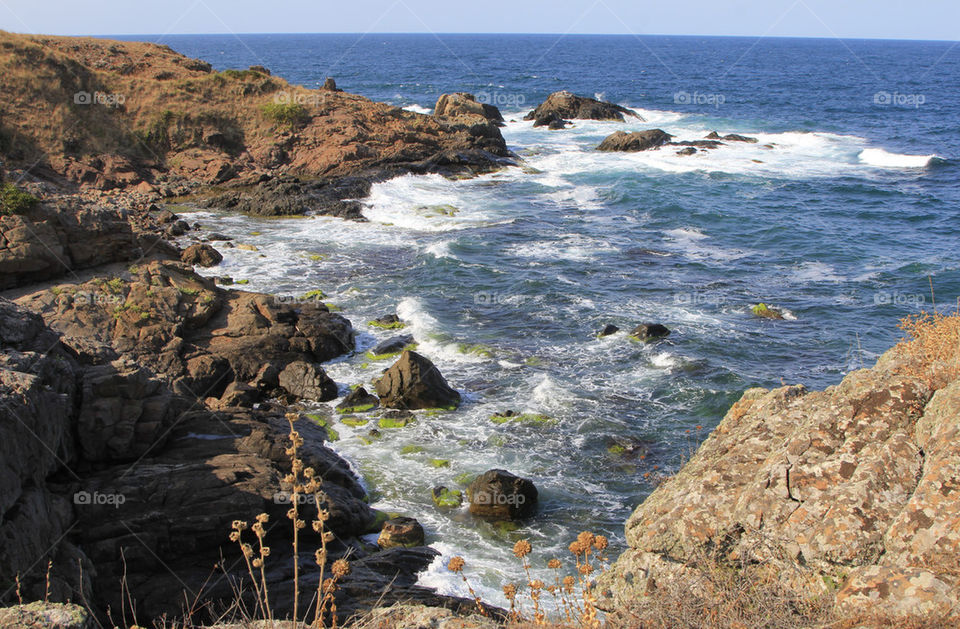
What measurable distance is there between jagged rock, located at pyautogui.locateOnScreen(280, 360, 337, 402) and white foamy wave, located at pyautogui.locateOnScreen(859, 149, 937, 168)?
4702cm

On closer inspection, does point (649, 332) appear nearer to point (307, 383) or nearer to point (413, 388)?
point (413, 388)

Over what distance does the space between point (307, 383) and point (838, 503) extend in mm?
14641

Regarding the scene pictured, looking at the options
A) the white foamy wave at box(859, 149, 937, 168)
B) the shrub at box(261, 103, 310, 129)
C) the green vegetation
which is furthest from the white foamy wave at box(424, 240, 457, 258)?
the white foamy wave at box(859, 149, 937, 168)

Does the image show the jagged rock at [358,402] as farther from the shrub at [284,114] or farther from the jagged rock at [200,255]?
the shrub at [284,114]

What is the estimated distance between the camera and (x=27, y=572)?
8320 mm

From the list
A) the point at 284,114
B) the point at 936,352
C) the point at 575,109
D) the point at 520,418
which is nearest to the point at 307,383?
the point at 520,418

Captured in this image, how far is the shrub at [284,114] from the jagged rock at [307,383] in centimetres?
2856

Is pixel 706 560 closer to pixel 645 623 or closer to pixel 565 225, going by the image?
pixel 645 623

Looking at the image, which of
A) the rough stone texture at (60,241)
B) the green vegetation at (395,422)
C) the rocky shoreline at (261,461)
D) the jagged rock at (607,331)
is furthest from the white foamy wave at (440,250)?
the green vegetation at (395,422)

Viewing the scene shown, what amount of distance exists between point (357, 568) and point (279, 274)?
57.5 ft

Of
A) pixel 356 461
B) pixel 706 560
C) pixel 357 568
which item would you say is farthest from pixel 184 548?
pixel 706 560

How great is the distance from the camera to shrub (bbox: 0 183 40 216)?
18.9 meters

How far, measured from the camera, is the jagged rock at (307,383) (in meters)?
18.4

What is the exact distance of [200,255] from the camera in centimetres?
2697
